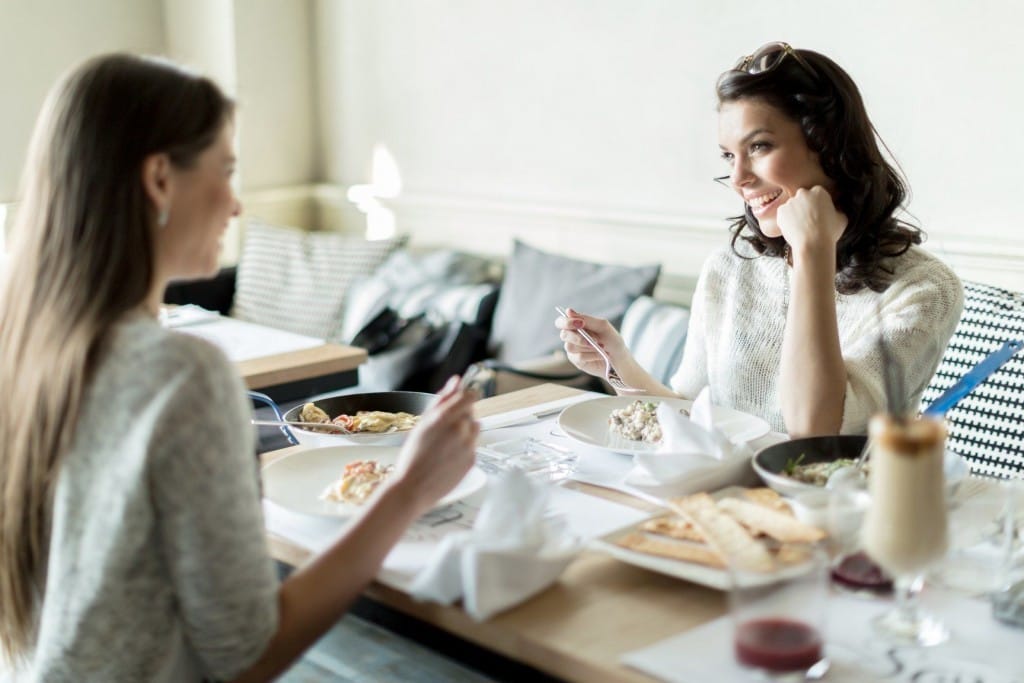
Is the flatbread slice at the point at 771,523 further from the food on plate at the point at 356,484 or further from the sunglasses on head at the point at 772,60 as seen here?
the sunglasses on head at the point at 772,60

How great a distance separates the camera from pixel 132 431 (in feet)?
3.74

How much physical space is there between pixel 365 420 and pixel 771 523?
2.34 ft

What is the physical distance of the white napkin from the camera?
1195 millimetres

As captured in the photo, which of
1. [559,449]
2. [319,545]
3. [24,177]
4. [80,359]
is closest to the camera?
[80,359]

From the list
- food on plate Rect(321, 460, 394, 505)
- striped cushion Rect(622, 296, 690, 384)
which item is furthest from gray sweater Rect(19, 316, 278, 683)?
striped cushion Rect(622, 296, 690, 384)

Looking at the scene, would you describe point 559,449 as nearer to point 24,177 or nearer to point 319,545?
point 319,545

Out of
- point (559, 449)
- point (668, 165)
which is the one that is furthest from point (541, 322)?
point (559, 449)

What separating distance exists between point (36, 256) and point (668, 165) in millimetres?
2431

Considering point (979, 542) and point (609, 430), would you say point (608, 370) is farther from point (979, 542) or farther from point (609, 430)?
point (979, 542)

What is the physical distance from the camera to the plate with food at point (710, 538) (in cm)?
122

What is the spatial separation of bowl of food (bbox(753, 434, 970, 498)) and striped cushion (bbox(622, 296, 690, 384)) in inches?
54.6

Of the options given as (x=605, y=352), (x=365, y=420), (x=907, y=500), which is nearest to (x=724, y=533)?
(x=907, y=500)

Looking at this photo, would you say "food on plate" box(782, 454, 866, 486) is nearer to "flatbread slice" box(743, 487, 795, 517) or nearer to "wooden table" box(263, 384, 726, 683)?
"flatbread slice" box(743, 487, 795, 517)

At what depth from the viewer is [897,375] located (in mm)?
1139
